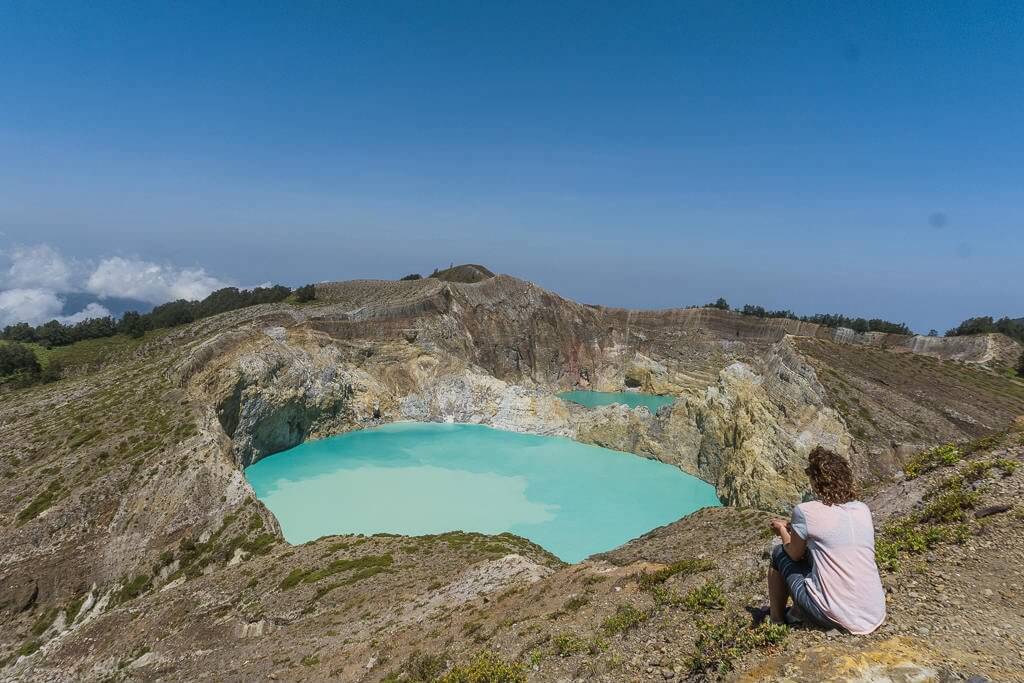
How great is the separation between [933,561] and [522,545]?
687 inches

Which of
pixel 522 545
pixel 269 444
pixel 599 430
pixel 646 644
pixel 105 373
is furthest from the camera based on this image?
pixel 599 430

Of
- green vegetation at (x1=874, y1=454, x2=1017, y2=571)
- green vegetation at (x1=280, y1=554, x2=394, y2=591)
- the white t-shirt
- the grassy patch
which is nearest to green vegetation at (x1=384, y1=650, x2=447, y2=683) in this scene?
the grassy patch

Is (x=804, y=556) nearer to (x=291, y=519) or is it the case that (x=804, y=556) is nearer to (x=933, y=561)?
(x=933, y=561)

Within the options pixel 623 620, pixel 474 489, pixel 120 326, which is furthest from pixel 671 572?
pixel 120 326

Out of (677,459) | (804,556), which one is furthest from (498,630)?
(677,459)

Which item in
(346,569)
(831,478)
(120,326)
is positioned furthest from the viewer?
(120,326)

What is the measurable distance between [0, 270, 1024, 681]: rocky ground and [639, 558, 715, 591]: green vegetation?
0.16m

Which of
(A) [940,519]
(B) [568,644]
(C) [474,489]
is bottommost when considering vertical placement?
(C) [474,489]

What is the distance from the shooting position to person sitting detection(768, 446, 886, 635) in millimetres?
5293

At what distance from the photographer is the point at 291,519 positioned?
29.8 m

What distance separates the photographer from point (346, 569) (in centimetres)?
2006

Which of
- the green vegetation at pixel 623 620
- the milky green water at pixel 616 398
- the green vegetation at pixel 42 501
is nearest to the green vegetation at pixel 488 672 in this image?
the green vegetation at pixel 623 620

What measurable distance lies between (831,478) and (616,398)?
65450 millimetres

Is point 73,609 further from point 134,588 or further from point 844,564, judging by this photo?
point 844,564
